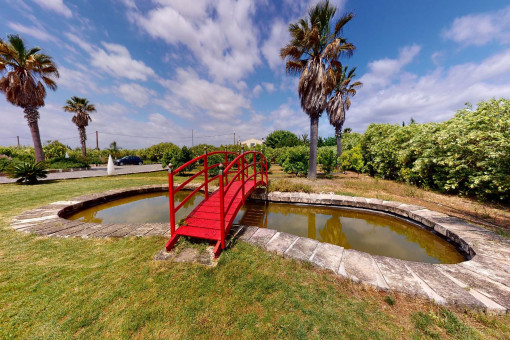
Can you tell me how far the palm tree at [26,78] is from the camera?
12453mm

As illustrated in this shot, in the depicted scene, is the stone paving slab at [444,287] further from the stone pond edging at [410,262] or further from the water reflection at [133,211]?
the water reflection at [133,211]

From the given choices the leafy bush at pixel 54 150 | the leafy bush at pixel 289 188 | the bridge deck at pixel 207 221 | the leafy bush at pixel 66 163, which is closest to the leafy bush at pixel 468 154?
the leafy bush at pixel 289 188

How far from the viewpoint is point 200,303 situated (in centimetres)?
204

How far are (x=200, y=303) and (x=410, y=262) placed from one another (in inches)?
129

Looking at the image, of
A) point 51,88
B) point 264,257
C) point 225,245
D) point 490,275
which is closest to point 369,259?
point 490,275

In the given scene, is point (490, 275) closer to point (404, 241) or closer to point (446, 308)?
point (446, 308)

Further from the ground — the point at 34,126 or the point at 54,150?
the point at 34,126

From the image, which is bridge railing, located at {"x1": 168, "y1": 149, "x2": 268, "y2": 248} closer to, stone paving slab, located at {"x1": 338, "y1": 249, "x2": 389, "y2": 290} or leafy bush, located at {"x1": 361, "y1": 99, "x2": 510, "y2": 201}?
stone paving slab, located at {"x1": 338, "y1": 249, "x2": 389, "y2": 290}

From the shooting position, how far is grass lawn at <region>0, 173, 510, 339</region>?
5.65 ft

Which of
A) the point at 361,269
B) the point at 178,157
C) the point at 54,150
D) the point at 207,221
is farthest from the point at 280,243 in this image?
the point at 54,150

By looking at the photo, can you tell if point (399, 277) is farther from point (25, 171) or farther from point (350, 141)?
point (350, 141)

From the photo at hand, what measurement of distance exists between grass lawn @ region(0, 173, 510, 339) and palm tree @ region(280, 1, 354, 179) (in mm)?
9675

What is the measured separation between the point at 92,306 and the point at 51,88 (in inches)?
863

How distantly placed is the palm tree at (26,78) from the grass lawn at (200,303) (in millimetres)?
18633
